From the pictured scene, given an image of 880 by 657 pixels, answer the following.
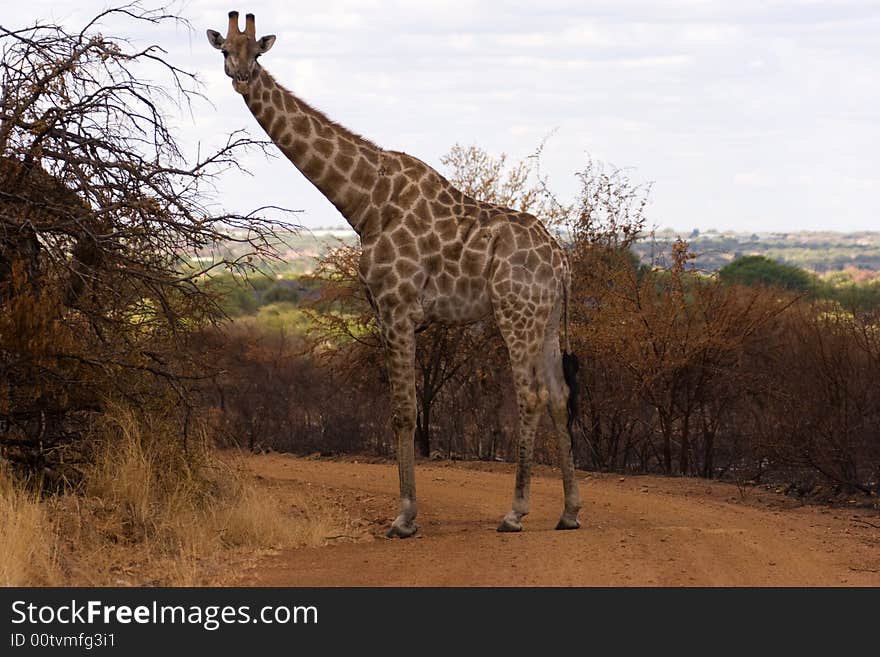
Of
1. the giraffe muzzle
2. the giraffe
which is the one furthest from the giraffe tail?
the giraffe muzzle

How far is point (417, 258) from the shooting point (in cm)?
1083

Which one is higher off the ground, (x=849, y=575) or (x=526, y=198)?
(x=526, y=198)

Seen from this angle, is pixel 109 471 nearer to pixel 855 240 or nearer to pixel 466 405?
pixel 466 405

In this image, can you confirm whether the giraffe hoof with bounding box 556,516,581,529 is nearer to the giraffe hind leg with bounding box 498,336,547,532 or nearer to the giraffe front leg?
the giraffe hind leg with bounding box 498,336,547,532

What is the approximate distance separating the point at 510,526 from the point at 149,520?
3.05 metres

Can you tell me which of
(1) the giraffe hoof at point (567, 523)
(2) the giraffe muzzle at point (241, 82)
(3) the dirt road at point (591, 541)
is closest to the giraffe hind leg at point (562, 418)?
(1) the giraffe hoof at point (567, 523)

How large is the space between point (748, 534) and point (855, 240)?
123 metres

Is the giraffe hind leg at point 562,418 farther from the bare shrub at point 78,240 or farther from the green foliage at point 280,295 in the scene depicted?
the green foliage at point 280,295

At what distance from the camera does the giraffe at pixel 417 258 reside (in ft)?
35.4

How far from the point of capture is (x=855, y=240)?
126m

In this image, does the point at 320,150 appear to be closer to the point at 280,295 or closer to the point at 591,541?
the point at 591,541

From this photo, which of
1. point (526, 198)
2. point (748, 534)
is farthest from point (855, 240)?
point (748, 534)

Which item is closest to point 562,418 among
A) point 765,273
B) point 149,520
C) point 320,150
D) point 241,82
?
point 320,150

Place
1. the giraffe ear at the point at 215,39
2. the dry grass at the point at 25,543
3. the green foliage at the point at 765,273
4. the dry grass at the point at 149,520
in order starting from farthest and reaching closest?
the green foliage at the point at 765,273
the giraffe ear at the point at 215,39
the dry grass at the point at 149,520
the dry grass at the point at 25,543
